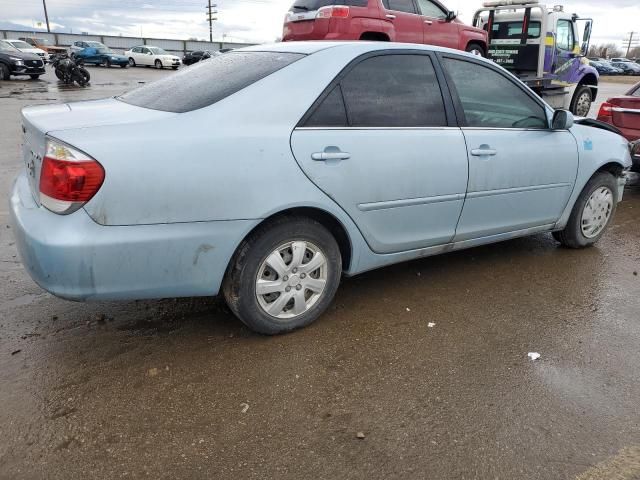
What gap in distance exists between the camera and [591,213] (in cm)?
466

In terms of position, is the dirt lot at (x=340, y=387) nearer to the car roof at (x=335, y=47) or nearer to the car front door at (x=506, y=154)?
the car front door at (x=506, y=154)

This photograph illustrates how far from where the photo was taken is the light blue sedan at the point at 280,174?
2469mm

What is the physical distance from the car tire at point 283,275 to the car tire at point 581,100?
1144 centimetres

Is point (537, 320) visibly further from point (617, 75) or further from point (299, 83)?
point (617, 75)

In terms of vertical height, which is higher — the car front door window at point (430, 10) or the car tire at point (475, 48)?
the car front door window at point (430, 10)

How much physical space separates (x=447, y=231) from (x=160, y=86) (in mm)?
2139

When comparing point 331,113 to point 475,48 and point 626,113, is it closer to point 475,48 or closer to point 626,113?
point 626,113

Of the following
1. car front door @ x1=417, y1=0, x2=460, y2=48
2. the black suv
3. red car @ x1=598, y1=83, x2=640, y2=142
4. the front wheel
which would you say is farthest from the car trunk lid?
the black suv

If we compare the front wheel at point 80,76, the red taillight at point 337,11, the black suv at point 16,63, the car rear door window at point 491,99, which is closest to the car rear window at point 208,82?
the car rear door window at point 491,99

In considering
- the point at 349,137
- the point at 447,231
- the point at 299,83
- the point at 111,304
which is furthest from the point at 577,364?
the point at 111,304

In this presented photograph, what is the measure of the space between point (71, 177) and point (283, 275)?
120 cm

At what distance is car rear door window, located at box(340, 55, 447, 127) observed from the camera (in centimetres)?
317

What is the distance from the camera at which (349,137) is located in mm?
3043

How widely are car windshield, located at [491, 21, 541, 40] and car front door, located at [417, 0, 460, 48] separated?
2335 mm
